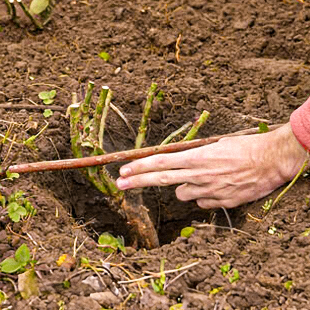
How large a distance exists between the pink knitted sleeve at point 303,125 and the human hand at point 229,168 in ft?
0.18

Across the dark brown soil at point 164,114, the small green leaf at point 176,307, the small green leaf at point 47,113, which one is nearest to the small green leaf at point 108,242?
the dark brown soil at point 164,114

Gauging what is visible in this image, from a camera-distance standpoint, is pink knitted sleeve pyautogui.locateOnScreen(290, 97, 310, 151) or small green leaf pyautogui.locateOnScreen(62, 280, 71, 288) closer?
small green leaf pyautogui.locateOnScreen(62, 280, 71, 288)

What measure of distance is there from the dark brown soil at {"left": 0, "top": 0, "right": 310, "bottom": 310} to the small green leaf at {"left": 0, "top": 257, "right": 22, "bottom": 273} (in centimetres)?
3

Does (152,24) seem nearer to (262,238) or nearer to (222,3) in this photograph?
(222,3)

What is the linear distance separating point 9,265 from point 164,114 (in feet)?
2.97

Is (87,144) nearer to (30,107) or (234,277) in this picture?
(30,107)

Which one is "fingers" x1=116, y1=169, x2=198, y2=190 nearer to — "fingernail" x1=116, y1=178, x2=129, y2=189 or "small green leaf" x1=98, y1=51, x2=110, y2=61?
"fingernail" x1=116, y1=178, x2=129, y2=189

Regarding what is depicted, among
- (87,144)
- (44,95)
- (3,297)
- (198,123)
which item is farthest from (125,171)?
(3,297)

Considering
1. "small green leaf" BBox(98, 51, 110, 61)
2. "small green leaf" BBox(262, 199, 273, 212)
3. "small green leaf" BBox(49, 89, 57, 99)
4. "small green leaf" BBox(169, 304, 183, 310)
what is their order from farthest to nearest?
"small green leaf" BBox(98, 51, 110, 61) → "small green leaf" BBox(49, 89, 57, 99) → "small green leaf" BBox(262, 199, 273, 212) → "small green leaf" BBox(169, 304, 183, 310)

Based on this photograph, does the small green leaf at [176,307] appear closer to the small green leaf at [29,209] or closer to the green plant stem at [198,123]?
the small green leaf at [29,209]

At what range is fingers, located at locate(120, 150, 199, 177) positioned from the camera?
2129mm

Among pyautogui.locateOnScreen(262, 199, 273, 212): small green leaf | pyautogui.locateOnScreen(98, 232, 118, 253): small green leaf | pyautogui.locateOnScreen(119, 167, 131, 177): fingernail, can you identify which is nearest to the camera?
pyautogui.locateOnScreen(98, 232, 118, 253): small green leaf

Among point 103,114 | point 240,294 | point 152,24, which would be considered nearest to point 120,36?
point 152,24

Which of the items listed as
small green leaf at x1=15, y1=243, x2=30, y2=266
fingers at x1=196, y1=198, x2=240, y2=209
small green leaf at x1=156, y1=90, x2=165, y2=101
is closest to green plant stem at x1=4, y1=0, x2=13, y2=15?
small green leaf at x1=156, y1=90, x2=165, y2=101
